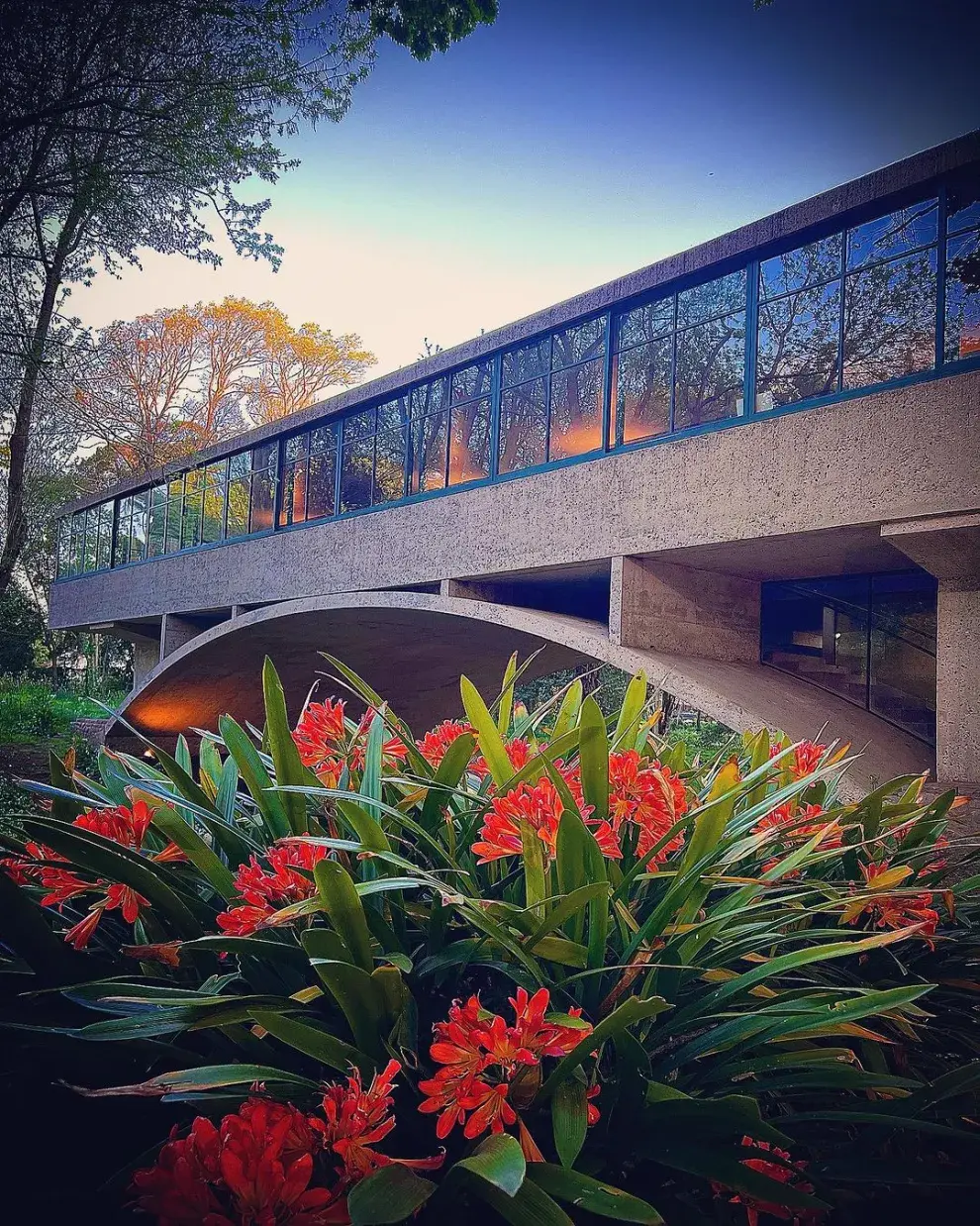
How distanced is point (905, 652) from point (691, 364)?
11.9ft

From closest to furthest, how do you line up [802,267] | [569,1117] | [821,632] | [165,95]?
[569,1117], [802,267], [165,95], [821,632]

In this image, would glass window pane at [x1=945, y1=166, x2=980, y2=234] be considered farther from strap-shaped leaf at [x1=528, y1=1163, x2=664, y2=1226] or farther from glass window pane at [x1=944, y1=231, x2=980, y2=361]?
strap-shaped leaf at [x1=528, y1=1163, x2=664, y2=1226]

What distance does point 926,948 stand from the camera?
1349mm

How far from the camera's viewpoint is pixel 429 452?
1114cm

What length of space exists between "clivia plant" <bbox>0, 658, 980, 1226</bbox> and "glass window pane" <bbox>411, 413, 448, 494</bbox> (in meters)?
9.66

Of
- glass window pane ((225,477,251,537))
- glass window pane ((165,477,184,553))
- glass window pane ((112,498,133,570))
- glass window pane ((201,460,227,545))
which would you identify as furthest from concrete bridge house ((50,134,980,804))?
glass window pane ((112,498,133,570))

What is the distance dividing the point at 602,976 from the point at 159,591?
56.9ft

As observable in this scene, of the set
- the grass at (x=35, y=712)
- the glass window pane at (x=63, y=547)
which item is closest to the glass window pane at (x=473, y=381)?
the grass at (x=35, y=712)

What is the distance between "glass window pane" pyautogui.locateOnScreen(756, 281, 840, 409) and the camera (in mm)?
7301

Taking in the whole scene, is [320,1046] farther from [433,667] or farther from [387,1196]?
[433,667]

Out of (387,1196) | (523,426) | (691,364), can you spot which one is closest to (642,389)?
(691,364)

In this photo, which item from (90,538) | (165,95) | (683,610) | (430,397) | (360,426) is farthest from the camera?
(90,538)

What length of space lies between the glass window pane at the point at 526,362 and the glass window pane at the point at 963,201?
421 cm

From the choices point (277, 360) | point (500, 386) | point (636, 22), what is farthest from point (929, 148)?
point (277, 360)
